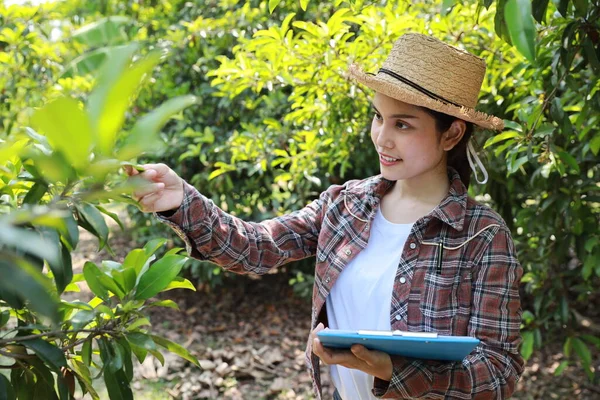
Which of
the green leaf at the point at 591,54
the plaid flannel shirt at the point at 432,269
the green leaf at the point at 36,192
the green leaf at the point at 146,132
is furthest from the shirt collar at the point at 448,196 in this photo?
the green leaf at the point at 146,132

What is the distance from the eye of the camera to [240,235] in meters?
1.95

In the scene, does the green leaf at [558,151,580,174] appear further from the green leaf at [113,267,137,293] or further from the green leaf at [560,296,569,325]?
the green leaf at [113,267,137,293]

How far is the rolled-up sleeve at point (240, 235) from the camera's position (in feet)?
5.96

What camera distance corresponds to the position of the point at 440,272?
1.83 meters

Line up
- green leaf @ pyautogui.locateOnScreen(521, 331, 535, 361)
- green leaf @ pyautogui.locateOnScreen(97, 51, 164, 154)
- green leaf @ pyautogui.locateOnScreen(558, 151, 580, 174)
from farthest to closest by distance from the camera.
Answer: green leaf @ pyautogui.locateOnScreen(521, 331, 535, 361)
green leaf @ pyautogui.locateOnScreen(558, 151, 580, 174)
green leaf @ pyautogui.locateOnScreen(97, 51, 164, 154)

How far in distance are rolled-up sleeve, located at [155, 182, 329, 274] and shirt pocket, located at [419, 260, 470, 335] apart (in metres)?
0.44

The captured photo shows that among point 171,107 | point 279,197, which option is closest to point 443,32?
point 279,197

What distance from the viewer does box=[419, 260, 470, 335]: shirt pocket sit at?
180 centimetres

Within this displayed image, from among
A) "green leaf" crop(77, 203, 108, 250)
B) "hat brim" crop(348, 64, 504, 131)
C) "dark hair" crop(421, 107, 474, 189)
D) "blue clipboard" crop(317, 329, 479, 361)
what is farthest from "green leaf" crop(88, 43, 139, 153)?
"dark hair" crop(421, 107, 474, 189)

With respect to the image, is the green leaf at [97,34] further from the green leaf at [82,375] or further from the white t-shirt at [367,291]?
the white t-shirt at [367,291]

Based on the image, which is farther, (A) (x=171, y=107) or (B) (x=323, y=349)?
(B) (x=323, y=349)

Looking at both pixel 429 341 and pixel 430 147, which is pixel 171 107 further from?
pixel 430 147

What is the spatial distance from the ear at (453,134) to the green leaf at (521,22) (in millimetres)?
1050

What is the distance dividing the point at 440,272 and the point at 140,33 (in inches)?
164
